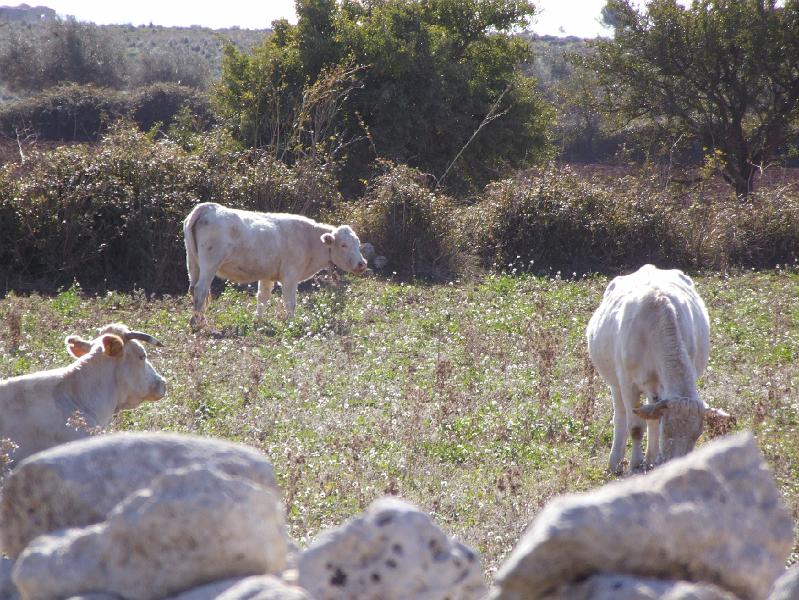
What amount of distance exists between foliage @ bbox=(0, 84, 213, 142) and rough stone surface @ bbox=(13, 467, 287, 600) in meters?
37.6

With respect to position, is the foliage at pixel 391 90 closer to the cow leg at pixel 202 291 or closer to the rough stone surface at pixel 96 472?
the cow leg at pixel 202 291

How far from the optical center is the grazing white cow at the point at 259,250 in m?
15.0

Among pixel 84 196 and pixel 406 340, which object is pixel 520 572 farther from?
pixel 84 196

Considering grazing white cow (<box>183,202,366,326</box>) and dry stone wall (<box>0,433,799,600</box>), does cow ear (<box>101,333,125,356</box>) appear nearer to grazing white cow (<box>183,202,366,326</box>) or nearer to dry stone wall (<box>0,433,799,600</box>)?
dry stone wall (<box>0,433,799,600</box>)

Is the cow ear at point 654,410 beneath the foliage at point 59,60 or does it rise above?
beneath

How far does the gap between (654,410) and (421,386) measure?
3.80 m

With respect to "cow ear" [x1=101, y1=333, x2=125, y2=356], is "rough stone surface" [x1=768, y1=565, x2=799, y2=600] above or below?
above

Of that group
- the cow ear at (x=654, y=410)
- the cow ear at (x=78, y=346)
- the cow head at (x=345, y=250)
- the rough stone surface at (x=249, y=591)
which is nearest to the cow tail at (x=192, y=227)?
the cow head at (x=345, y=250)

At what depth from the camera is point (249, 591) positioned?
2.95 metres

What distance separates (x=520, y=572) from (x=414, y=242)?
663 inches

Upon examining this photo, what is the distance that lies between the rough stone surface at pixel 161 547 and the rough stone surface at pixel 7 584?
1.82ft

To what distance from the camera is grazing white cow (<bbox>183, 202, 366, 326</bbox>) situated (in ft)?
49.3

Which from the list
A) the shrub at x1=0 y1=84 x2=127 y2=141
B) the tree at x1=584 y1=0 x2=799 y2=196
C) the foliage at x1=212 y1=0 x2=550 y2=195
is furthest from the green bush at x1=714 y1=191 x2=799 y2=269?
the shrub at x1=0 y1=84 x2=127 y2=141

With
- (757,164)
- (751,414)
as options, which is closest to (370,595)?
(751,414)
